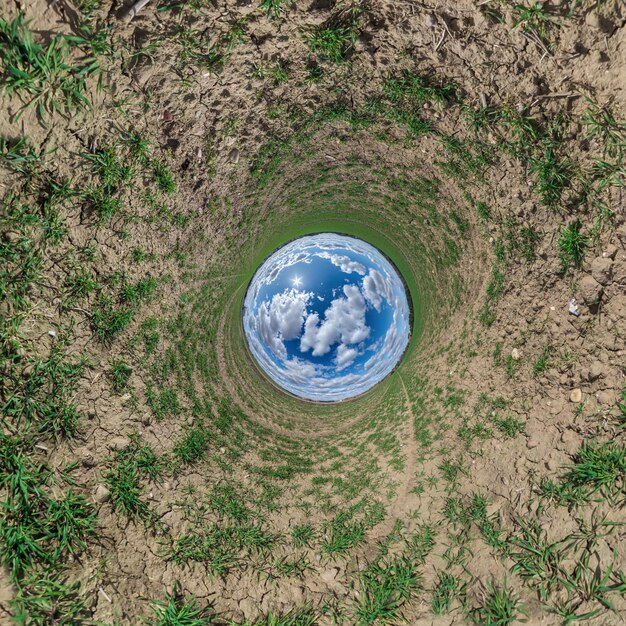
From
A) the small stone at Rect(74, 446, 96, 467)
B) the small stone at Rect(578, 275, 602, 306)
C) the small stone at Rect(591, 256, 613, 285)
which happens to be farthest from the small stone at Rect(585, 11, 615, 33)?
the small stone at Rect(74, 446, 96, 467)

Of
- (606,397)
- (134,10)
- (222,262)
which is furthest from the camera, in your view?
(222,262)

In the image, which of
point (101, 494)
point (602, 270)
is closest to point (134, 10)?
point (101, 494)

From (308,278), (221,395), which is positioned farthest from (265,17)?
(221,395)

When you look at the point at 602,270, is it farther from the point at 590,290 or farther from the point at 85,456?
the point at 85,456

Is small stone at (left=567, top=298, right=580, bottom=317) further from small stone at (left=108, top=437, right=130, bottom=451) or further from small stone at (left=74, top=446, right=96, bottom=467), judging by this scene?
small stone at (left=74, top=446, right=96, bottom=467)

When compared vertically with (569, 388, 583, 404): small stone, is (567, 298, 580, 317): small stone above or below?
above

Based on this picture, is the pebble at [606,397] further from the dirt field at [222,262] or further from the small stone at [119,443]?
the small stone at [119,443]

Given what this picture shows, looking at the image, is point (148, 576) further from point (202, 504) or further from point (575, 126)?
point (575, 126)
